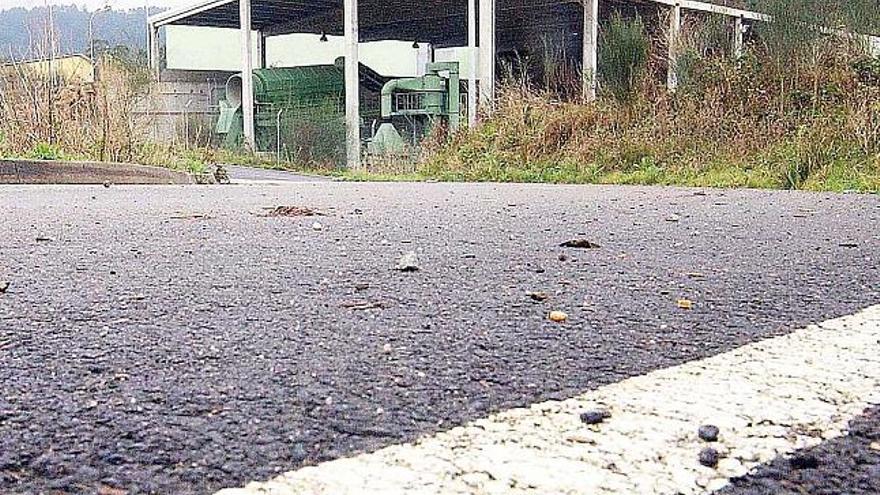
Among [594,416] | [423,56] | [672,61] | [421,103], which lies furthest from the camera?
[423,56]

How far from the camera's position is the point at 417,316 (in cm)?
146

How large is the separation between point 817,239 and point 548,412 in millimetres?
1980

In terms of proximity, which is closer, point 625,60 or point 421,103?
point 625,60

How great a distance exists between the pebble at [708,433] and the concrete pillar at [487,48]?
39.4 feet

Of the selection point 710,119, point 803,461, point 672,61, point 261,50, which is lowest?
point 803,461

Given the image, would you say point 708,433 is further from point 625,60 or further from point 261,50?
point 261,50

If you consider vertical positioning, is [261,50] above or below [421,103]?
above

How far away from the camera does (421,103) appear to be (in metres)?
16.9

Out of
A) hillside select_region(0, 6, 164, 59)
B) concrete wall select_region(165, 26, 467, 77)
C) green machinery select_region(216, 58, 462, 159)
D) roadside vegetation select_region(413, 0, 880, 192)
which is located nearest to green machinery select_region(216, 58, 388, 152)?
green machinery select_region(216, 58, 462, 159)

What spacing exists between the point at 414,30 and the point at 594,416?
66.3ft

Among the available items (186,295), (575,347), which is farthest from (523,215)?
(575,347)

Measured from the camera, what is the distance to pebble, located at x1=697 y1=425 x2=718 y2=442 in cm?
89

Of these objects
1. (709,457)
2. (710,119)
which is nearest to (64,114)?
(710,119)

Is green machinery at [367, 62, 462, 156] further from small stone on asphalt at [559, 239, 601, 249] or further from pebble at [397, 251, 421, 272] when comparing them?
pebble at [397, 251, 421, 272]
